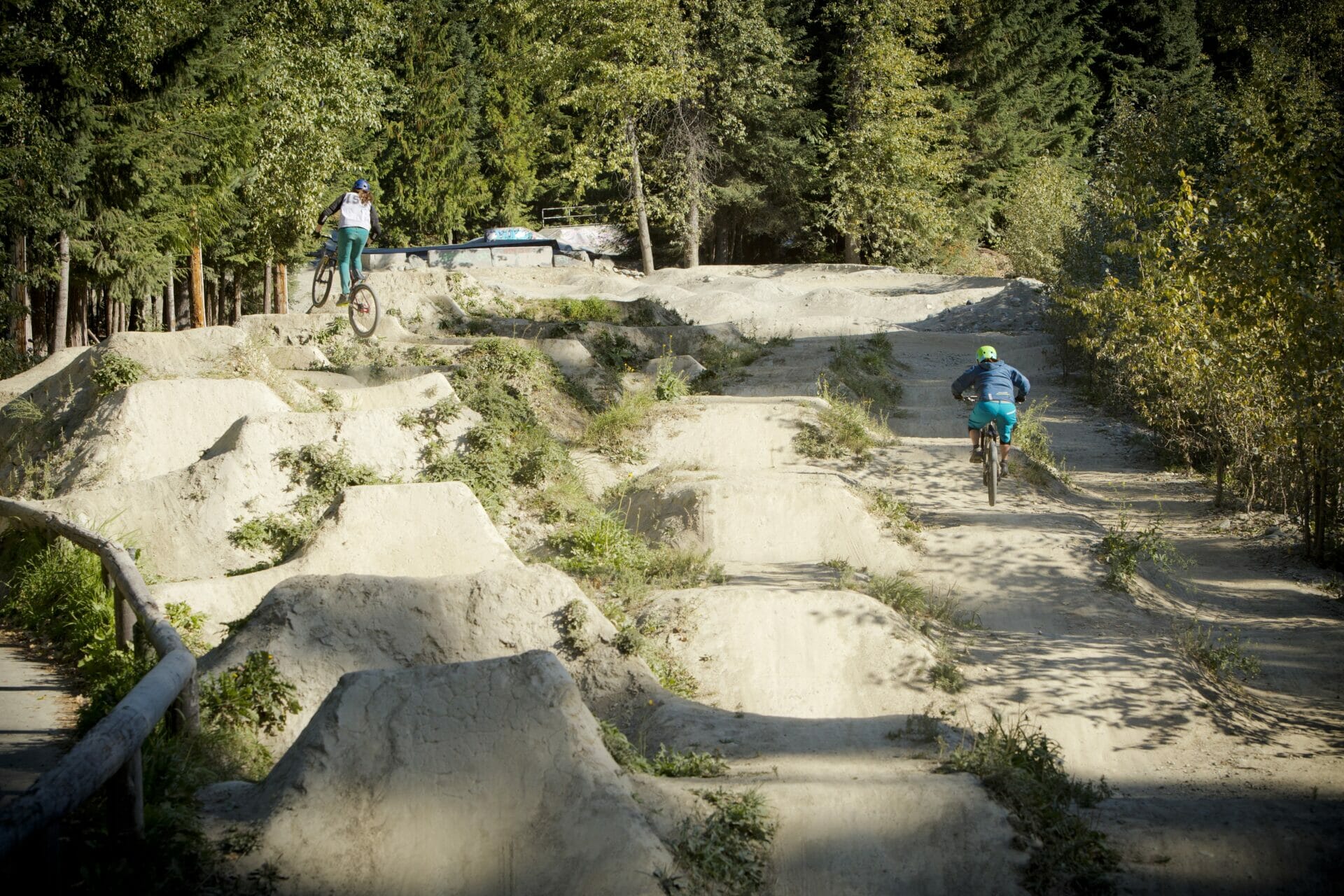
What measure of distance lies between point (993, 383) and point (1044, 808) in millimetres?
7396

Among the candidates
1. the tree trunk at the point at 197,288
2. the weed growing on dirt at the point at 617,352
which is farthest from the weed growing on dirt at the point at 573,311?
the tree trunk at the point at 197,288

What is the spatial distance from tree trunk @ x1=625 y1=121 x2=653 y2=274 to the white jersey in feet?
83.7

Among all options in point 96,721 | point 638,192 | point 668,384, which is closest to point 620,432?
point 668,384

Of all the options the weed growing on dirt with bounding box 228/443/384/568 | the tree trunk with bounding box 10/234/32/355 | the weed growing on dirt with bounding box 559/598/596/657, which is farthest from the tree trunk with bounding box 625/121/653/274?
the weed growing on dirt with bounding box 559/598/596/657

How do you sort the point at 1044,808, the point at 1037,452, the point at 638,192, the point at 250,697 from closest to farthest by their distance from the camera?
the point at 1044,808
the point at 250,697
the point at 1037,452
the point at 638,192

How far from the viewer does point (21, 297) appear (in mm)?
19062

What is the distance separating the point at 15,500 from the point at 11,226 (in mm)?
9394

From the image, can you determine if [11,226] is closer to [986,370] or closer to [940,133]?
[986,370]

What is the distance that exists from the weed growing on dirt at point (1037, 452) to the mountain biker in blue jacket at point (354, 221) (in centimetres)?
979

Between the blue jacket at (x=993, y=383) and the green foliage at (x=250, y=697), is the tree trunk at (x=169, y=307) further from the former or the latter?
the blue jacket at (x=993, y=383)

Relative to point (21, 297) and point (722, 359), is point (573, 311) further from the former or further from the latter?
point (21, 297)

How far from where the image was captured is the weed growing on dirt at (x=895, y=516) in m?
13.3


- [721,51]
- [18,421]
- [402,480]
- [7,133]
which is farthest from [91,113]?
[721,51]

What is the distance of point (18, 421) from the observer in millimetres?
12867
